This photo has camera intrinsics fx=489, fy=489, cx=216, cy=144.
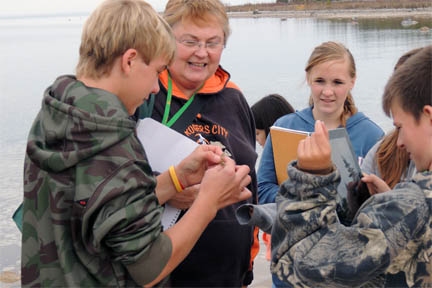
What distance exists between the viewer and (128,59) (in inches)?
64.8

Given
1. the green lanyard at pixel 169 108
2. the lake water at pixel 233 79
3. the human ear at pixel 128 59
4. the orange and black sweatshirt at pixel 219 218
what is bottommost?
the lake water at pixel 233 79

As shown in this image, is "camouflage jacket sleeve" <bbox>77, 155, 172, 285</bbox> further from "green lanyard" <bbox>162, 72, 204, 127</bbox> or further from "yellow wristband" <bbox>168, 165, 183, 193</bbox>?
"green lanyard" <bbox>162, 72, 204, 127</bbox>

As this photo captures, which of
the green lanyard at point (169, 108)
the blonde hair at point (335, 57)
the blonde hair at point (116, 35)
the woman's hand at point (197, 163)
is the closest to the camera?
the blonde hair at point (116, 35)

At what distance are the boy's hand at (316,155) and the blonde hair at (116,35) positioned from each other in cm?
63

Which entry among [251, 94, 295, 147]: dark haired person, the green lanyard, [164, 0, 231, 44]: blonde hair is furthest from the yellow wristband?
[251, 94, 295, 147]: dark haired person

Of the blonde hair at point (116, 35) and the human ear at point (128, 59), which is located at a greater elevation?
the blonde hair at point (116, 35)

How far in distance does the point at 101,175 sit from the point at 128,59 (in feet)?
1.36

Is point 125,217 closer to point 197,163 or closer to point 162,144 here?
point 197,163

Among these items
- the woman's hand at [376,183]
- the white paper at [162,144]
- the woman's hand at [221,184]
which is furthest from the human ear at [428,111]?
the white paper at [162,144]

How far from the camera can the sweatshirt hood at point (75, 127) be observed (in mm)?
1497

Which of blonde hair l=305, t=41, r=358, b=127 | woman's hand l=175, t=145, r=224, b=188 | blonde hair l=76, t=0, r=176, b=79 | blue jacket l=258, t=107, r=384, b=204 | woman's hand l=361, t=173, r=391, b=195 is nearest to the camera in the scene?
blonde hair l=76, t=0, r=176, b=79

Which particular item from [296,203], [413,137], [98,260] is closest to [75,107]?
[98,260]

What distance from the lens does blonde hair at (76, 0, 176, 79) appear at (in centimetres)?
162

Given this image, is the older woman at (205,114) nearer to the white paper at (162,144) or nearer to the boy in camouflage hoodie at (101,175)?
the white paper at (162,144)
